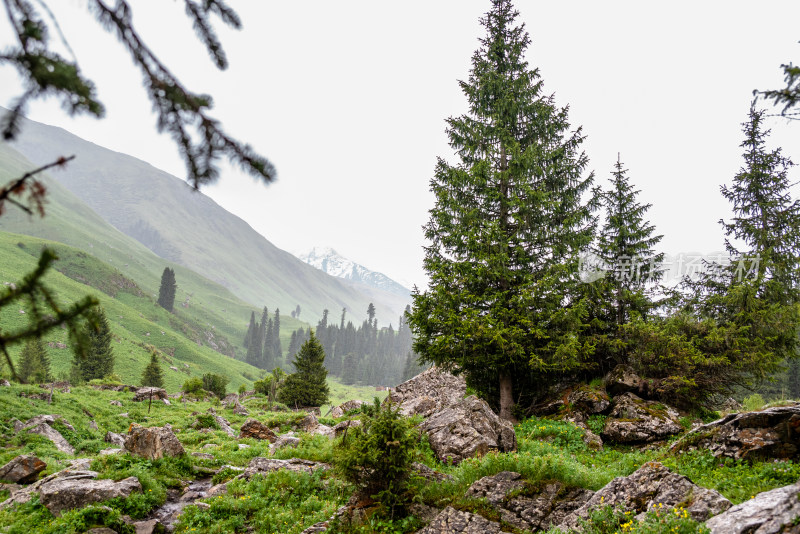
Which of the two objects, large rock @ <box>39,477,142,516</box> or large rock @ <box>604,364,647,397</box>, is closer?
large rock @ <box>39,477,142,516</box>

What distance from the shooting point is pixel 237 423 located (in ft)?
83.8

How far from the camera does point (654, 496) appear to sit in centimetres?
633

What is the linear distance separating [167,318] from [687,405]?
12928 centimetres

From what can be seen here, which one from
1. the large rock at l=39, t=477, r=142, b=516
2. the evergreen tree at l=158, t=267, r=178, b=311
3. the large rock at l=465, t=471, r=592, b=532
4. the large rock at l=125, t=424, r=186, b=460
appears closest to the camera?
the large rock at l=465, t=471, r=592, b=532

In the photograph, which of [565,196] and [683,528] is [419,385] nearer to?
[565,196]

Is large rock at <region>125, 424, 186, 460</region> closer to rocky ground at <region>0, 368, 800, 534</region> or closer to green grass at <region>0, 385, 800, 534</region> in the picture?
rocky ground at <region>0, 368, 800, 534</region>

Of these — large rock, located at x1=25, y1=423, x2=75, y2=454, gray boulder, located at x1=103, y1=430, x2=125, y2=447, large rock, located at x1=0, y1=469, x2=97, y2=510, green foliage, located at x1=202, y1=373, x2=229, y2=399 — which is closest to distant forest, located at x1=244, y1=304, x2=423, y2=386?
green foliage, located at x1=202, y1=373, x2=229, y2=399

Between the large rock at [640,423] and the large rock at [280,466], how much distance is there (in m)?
9.98

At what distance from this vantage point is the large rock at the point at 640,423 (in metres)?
12.9

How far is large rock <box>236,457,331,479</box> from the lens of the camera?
11.0 metres

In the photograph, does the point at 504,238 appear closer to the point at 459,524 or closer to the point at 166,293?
the point at 459,524

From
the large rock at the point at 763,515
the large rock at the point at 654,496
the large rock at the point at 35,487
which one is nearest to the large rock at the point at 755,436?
the large rock at the point at 654,496

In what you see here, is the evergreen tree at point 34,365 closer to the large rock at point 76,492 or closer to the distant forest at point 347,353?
the large rock at point 76,492

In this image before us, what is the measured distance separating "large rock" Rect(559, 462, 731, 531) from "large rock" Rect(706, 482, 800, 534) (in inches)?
13.9
